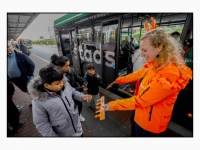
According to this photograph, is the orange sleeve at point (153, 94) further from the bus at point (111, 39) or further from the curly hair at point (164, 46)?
the bus at point (111, 39)

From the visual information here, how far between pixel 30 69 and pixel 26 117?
142cm

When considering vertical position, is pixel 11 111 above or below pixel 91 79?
below

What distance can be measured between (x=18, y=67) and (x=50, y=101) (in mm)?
2139

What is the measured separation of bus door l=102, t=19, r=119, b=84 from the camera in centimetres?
264

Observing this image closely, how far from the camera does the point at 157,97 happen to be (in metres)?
0.95

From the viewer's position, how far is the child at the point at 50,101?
104 cm

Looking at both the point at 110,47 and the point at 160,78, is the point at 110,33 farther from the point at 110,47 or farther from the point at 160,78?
the point at 160,78

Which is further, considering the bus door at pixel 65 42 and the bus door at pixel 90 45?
the bus door at pixel 65 42

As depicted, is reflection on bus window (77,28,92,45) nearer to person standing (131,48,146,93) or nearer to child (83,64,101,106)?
child (83,64,101,106)

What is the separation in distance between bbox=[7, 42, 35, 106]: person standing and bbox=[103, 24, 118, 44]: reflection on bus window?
2390 mm

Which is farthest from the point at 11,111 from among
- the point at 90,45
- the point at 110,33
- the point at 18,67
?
the point at 110,33

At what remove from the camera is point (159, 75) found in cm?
95

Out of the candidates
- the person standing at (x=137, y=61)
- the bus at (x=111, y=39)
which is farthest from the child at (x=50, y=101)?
the person standing at (x=137, y=61)

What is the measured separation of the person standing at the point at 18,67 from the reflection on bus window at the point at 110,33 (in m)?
2.39
